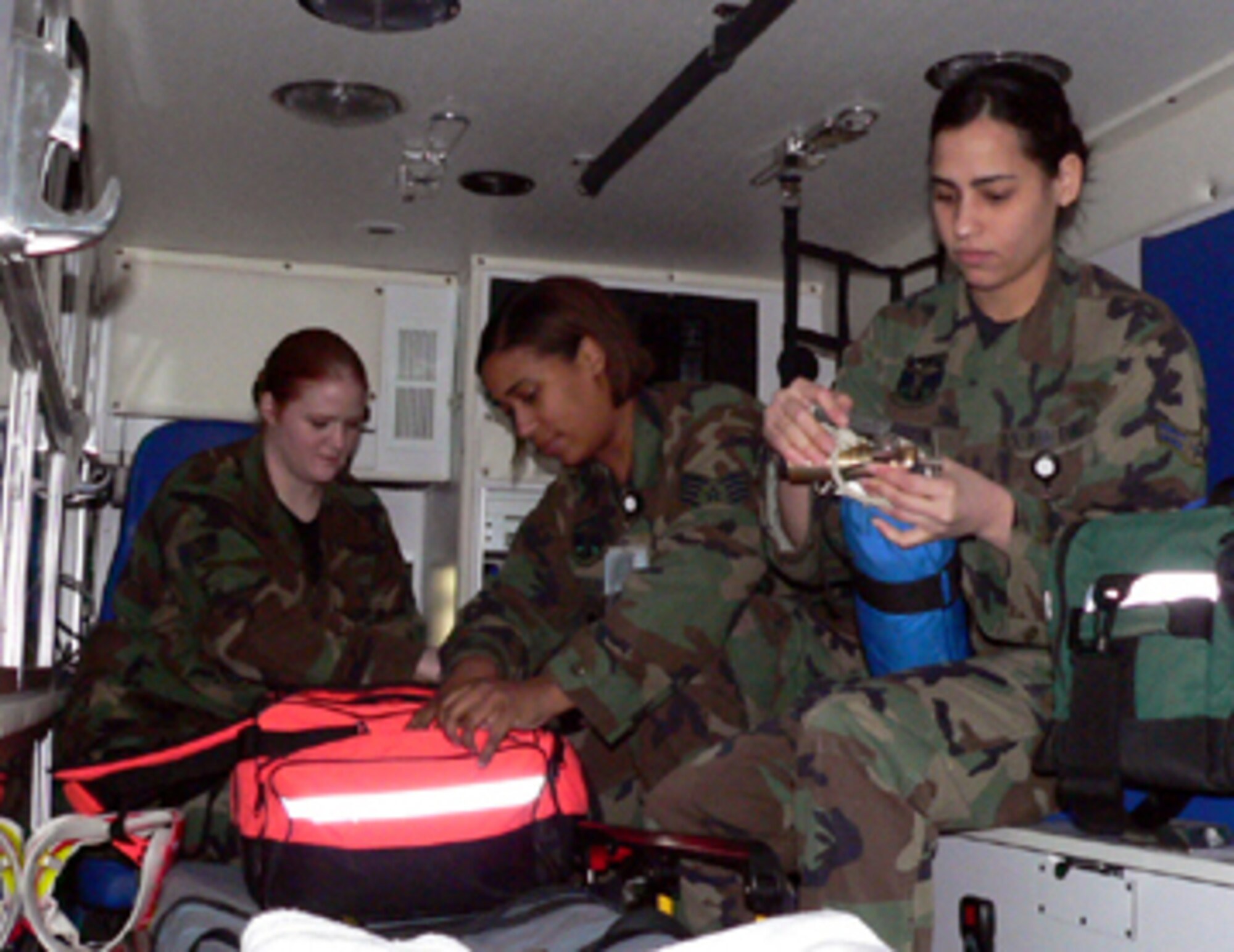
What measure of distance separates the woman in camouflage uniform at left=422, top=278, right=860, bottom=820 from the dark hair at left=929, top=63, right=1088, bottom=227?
79 centimetres

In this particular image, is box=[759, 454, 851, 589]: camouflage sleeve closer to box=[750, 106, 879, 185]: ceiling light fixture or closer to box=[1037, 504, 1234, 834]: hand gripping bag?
box=[1037, 504, 1234, 834]: hand gripping bag

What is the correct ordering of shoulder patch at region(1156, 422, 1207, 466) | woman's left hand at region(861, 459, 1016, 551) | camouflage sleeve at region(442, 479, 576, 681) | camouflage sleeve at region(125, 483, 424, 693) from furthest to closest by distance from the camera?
1. camouflage sleeve at region(125, 483, 424, 693)
2. camouflage sleeve at region(442, 479, 576, 681)
3. shoulder patch at region(1156, 422, 1207, 466)
4. woman's left hand at region(861, 459, 1016, 551)

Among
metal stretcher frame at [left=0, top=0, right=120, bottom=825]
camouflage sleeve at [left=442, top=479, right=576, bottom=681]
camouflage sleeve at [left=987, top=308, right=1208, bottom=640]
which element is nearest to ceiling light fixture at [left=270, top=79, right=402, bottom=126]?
metal stretcher frame at [left=0, top=0, right=120, bottom=825]

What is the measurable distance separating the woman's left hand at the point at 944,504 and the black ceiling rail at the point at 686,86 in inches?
53.8

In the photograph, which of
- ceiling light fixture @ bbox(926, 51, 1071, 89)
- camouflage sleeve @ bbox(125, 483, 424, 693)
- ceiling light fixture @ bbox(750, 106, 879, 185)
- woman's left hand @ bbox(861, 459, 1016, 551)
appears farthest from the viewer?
ceiling light fixture @ bbox(750, 106, 879, 185)

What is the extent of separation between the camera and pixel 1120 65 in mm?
3352

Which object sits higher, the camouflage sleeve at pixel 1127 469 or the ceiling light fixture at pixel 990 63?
the ceiling light fixture at pixel 990 63

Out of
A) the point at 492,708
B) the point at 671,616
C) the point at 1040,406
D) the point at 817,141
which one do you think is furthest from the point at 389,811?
the point at 817,141

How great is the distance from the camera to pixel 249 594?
314 centimetres

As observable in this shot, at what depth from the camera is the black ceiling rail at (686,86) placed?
3002 millimetres

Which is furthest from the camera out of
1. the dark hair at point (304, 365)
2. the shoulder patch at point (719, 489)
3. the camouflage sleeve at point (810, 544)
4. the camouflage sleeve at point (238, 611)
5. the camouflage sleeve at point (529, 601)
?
the dark hair at point (304, 365)

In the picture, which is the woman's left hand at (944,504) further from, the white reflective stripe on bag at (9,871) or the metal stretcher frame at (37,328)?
the white reflective stripe on bag at (9,871)

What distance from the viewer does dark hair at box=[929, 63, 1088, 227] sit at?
89.9 inches

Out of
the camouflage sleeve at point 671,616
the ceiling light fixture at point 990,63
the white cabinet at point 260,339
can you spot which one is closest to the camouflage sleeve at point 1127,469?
the camouflage sleeve at point 671,616
